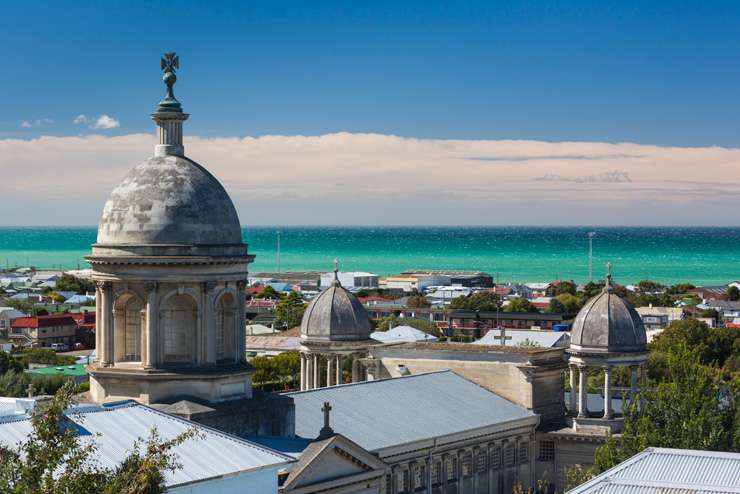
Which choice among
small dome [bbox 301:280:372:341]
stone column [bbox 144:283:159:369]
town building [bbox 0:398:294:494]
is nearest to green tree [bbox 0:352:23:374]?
small dome [bbox 301:280:372:341]

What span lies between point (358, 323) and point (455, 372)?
192 inches

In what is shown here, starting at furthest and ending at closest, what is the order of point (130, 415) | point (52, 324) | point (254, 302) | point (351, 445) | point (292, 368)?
point (254, 302) < point (52, 324) < point (292, 368) < point (351, 445) < point (130, 415)

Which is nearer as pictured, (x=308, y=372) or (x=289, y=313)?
(x=308, y=372)

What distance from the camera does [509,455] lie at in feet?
176

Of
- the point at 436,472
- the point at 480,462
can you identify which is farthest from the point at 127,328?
the point at 480,462

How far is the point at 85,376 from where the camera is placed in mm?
89312

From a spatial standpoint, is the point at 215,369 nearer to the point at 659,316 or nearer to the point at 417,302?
the point at 659,316

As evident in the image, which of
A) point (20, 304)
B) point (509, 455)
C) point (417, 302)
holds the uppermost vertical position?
point (509, 455)

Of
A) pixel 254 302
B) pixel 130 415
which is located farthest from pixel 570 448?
pixel 254 302

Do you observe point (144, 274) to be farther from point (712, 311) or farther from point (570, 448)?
point (712, 311)

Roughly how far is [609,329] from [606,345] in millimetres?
631

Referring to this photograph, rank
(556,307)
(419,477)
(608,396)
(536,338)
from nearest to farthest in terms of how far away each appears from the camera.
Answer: (419,477)
(608,396)
(536,338)
(556,307)

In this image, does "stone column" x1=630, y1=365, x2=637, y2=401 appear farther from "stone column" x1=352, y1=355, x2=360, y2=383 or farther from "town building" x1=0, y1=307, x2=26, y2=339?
"town building" x1=0, y1=307, x2=26, y2=339

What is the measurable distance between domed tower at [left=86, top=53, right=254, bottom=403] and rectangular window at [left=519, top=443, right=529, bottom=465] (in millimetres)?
17979
